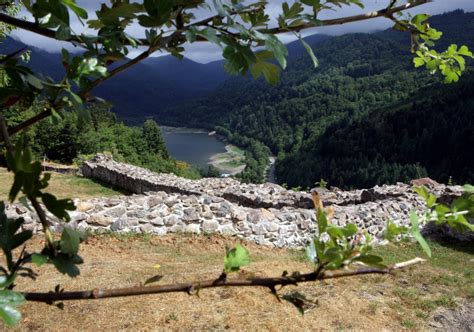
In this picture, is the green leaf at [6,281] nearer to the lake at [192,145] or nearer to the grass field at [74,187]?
the grass field at [74,187]

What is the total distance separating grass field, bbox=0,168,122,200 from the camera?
486 inches

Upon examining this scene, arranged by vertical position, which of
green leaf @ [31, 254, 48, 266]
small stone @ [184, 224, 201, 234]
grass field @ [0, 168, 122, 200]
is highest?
green leaf @ [31, 254, 48, 266]

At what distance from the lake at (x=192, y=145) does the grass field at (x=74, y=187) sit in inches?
3748

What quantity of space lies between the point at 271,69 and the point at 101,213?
702 cm

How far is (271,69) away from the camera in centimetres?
77

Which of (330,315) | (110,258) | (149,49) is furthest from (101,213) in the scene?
(149,49)

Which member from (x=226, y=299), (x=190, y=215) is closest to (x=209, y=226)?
(x=190, y=215)

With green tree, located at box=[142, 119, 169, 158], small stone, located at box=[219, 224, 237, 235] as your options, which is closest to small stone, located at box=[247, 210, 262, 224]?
small stone, located at box=[219, 224, 237, 235]

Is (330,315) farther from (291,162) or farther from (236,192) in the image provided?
(291,162)

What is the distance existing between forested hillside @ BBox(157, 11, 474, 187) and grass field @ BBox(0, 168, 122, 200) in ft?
32.4

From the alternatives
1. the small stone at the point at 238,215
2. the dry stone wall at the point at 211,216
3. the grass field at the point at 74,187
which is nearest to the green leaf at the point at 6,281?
the dry stone wall at the point at 211,216

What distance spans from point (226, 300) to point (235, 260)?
158 inches

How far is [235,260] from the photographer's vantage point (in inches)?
26.7

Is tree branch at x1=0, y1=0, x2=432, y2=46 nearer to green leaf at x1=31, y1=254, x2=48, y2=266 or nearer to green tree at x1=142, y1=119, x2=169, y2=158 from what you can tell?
green leaf at x1=31, y1=254, x2=48, y2=266
